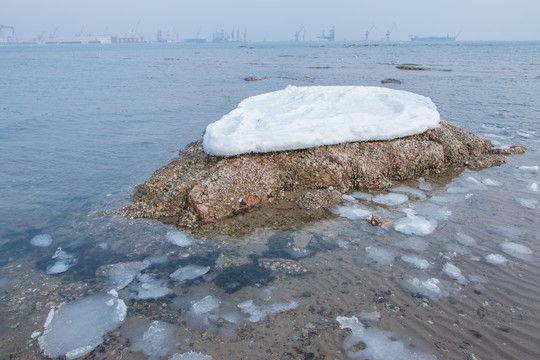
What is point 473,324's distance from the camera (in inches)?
118

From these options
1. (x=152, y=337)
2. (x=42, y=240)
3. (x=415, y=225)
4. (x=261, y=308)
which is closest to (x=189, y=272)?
(x=152, y=337)

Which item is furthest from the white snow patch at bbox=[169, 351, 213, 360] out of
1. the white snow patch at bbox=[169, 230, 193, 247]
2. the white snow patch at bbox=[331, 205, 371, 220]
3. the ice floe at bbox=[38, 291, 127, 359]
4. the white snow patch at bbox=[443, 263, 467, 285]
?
the white snow patch at bbox=[331, 205, 371, 220]

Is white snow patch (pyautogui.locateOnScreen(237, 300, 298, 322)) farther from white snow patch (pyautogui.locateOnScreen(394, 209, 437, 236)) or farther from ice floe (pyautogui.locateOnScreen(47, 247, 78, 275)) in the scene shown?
ice floe (pyautogui.locateOnScreen(47, 247, 78, 275))

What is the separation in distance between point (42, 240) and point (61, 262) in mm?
810

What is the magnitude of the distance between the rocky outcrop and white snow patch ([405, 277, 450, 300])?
1932 millimetres

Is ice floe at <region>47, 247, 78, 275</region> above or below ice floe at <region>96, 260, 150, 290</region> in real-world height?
below

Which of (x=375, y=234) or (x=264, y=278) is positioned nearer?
(x=264, y=278)

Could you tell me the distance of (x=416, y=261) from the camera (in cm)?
389

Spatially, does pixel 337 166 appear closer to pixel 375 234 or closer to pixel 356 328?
pixel 375 234

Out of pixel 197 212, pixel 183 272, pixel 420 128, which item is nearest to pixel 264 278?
pixel 183 272

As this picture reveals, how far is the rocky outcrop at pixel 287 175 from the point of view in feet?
16.6

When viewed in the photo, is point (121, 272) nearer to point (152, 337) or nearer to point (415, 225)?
point (152, 337)

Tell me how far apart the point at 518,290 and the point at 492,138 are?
22.6 ft

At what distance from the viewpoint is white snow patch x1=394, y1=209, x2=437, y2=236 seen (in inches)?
177
